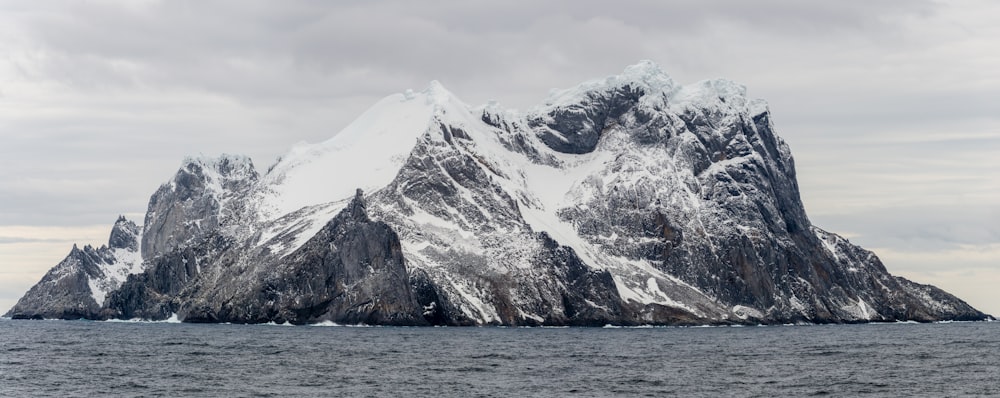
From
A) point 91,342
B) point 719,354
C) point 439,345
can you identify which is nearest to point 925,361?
point 719,354

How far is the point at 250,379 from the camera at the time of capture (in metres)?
126

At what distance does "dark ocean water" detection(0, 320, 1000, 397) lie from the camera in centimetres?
11800

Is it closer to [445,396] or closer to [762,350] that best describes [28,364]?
[445,396]

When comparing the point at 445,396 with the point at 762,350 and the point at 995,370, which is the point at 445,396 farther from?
the point at 762,350

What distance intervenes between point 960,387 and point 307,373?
216 ft

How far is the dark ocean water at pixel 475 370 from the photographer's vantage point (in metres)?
118

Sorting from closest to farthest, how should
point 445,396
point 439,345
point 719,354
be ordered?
point 445,396 < point 719,354 < point 439,345

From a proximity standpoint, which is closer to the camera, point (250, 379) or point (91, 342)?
point (250, 379)

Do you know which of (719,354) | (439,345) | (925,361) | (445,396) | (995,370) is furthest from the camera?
(439,345)

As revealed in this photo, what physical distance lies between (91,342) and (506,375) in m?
86.1

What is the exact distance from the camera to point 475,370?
141m

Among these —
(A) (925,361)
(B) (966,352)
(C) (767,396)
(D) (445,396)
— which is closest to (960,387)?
(C) (767,396)

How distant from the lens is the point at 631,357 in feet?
552

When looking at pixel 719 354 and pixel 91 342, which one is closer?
pixel 719 354
